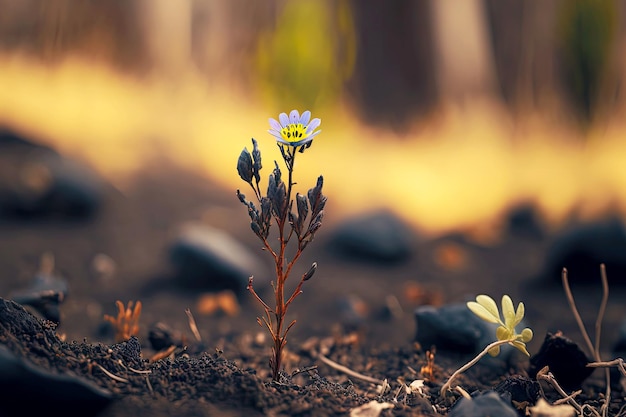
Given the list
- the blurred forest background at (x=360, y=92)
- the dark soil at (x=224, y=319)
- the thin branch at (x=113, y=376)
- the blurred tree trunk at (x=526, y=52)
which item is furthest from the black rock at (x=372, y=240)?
the blurred tree trunk at (x=526, y=52)

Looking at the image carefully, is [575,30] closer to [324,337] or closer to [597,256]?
[597,256]

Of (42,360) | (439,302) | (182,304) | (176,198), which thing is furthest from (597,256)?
(42,360)

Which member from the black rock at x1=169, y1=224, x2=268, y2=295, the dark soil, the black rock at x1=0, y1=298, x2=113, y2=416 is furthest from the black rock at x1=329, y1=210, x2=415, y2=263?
the black rock at x1=0, y1=298, x2=113, y2=416

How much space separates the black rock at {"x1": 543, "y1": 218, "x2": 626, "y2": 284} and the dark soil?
10cm

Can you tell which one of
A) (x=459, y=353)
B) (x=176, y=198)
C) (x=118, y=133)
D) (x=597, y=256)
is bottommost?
(x=459, y=353)

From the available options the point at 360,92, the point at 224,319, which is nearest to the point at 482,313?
the point at 224,319

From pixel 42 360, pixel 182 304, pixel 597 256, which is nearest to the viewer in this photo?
pixel 42 360

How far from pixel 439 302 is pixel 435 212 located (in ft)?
6.95

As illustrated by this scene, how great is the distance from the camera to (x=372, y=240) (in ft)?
14.0

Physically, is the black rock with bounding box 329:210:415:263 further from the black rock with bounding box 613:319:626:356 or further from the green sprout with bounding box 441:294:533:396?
the green sprout with bounding box 441:294:533:396

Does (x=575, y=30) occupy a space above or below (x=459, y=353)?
above

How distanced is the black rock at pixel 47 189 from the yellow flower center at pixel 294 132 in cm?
273

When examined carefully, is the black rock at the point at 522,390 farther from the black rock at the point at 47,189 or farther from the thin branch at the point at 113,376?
the black rock at the point at 47,189

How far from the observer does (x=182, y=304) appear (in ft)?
10.8
